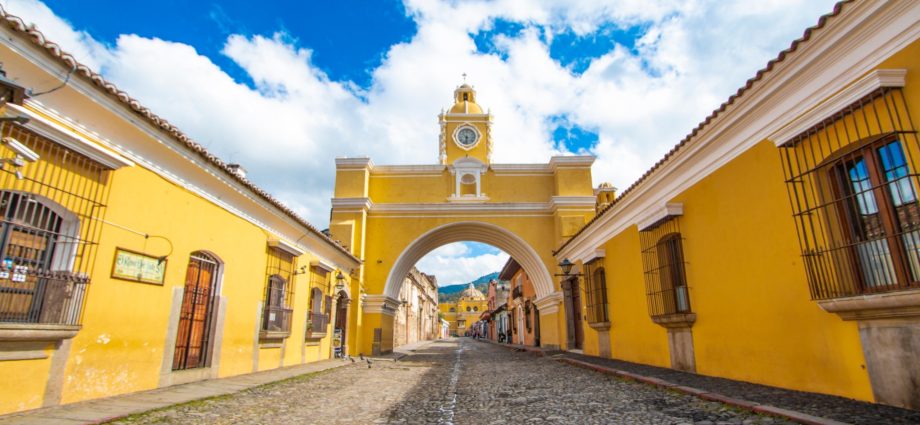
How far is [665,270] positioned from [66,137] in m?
8.40

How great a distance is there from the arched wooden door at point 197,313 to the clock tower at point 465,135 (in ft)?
43.7

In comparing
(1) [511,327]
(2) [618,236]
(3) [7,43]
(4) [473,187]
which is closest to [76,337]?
(3) [7,43]

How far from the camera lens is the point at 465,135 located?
21266mm

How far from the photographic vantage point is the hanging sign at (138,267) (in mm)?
5594

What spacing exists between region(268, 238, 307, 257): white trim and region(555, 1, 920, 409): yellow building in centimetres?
720

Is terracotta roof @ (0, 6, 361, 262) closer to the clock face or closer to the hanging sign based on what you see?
the hanging sign

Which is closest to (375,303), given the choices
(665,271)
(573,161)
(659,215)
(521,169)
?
(521,169)

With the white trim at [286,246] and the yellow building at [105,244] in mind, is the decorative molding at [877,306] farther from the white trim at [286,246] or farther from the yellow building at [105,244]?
the white trim at [286,246]

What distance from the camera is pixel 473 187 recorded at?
64.8 feet

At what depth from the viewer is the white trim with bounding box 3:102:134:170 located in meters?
4.37

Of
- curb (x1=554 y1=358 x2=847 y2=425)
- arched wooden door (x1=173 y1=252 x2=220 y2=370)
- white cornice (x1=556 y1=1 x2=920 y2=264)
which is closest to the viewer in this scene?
curb (x1=554 y1=358 x2=847 y2=425)

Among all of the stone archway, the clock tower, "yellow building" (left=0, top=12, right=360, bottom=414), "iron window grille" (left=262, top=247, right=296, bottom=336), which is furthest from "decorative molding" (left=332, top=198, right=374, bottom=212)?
"yellow building" (left=0, top=12, right=360, bottom=414)

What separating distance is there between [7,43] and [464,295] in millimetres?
87410

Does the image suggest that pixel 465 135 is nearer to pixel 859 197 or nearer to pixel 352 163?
pixel 352 163
